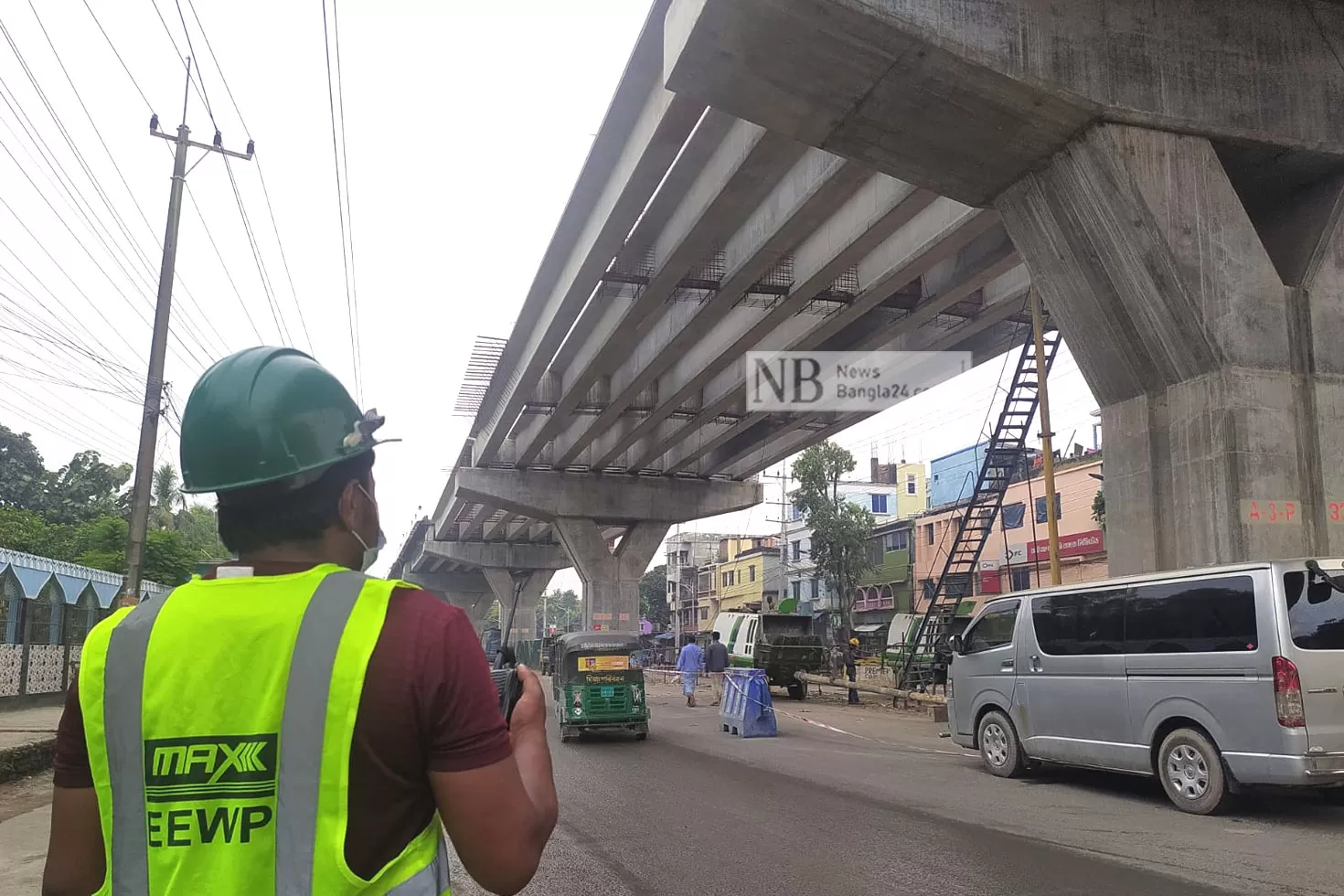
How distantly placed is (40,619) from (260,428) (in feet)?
70.0

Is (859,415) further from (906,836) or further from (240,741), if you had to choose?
(240,741)

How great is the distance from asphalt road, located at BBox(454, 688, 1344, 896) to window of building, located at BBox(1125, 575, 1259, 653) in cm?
150

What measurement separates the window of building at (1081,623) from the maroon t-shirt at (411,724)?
9.71 metres

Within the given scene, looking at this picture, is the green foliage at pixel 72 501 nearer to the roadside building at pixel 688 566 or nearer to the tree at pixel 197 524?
the tree at pixel 197 524

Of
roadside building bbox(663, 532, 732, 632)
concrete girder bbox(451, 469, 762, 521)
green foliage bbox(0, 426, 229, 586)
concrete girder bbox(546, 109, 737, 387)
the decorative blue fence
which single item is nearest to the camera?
concrete girder bbox(546, 109, 737, 387)

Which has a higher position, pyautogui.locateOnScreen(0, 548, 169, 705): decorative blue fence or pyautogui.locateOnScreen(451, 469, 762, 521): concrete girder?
pyautogui.locateOnScreen(451, 469, 762, 521): concrete girder

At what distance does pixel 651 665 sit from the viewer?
192ft

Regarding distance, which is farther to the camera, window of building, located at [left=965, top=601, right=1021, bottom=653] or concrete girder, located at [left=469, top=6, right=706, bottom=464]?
concrete girder, located at [left=469, top=6, right=706, bottom=464]

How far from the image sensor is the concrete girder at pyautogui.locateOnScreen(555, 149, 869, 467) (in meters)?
13.6

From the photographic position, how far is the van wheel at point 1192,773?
347 inches

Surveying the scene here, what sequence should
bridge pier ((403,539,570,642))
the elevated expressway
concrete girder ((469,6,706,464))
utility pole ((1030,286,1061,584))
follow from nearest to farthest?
Answer: concrete girder ((469,6,706,464))
the elevated expressway
utility pole ((1030,286,1061,584))
bridge pier ((403,539,570,642))

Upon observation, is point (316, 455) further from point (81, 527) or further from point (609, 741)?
point (81, 527)

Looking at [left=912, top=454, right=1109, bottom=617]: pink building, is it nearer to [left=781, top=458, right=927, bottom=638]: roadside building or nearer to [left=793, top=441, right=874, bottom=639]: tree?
[left=793, top=441, right=874, bottom=639]: tree

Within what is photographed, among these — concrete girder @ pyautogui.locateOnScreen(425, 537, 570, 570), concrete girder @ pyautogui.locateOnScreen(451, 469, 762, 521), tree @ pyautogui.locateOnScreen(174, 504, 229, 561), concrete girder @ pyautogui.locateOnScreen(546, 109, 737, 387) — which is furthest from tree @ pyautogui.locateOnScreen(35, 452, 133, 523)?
concrete girder @ pyautogui.locateOnScreen(546, 109, 737, 387)
